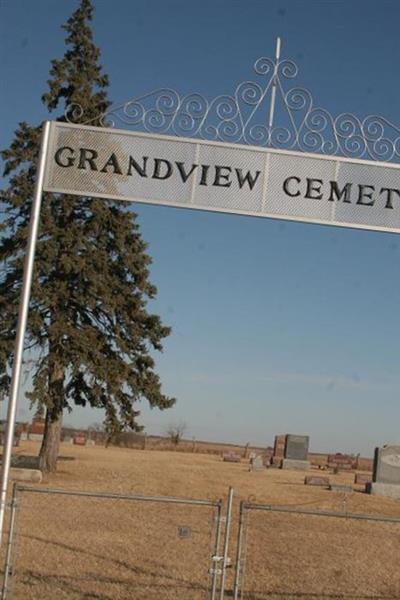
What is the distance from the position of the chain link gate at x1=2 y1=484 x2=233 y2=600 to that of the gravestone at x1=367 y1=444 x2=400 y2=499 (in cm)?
1157

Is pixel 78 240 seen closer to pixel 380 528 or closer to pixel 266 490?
pixel 266 490

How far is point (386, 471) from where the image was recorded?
2775 centimetres

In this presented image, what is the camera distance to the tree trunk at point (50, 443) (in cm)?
2606

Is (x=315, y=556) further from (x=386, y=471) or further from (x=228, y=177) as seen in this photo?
(x=386, y=471)

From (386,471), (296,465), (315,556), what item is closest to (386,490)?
(386,471)

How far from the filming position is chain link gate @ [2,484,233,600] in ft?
27.3

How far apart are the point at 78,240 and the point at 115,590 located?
59.3 ft

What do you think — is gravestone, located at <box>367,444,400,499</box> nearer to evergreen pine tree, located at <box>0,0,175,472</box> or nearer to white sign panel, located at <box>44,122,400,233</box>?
evergreen pine tree, located at <box>0,0,175,472</box>

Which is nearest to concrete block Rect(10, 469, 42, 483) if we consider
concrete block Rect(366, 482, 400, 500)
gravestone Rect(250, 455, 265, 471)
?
concrete block Rect(366, 482, 400, 500)

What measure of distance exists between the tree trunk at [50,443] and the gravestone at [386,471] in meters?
11.5

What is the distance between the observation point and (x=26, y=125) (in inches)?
1063

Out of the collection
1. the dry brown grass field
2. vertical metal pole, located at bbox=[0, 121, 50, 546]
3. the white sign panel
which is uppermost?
the white sign panel

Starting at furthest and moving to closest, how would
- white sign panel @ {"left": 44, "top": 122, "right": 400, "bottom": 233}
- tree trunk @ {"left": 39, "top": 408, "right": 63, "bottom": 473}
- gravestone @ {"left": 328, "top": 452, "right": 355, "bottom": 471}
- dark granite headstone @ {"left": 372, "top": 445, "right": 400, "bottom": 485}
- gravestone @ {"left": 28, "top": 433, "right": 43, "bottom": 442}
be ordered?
gravestone @ {"left": 28, "top": 433, "right": 43, "bottom": 442}, gravestone @ {"left": 328, "top": 452, "right": 355, "bottom": 471}, dark granite headstone @ {"left": 372, "top": 445, "right": 400, "bottom": 485}, tree trunk @ {"left": 39, "top": 408, "right": 63, "bottom": 473}, white sign panel @ {"left": 44, "top": 122, "right": 400, "bottom": 233}

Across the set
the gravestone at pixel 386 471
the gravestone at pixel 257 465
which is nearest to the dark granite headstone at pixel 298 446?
the gravestone at pixel 257 465
